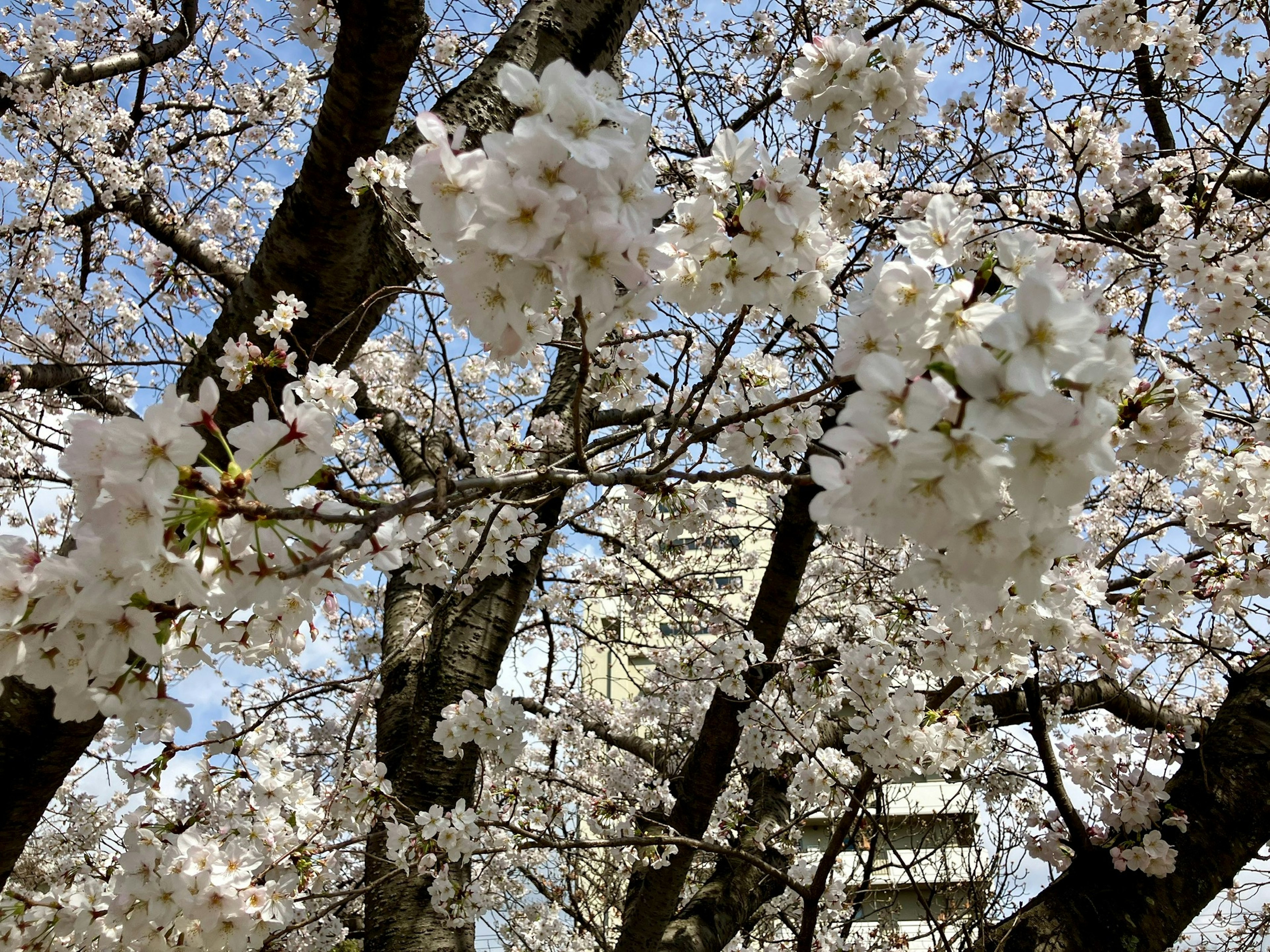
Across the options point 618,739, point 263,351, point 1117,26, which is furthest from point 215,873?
point 1117,26

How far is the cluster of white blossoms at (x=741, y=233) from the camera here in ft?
4.01

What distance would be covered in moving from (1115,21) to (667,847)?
13.1 ft

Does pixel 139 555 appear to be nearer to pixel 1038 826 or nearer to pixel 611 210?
pixel 611 210

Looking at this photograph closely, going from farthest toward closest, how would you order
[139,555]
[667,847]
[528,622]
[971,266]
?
[528,622]
[667,847]
[971,266]
[139,555]

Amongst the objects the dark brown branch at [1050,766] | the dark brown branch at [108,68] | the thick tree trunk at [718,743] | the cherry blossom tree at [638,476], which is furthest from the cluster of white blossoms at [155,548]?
the dark brown branch at [108,68]

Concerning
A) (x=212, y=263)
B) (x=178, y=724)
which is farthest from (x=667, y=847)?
(x=212, y=263)

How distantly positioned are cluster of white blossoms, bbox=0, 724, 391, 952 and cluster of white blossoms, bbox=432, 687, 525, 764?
0.23m

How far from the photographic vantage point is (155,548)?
2.83ft

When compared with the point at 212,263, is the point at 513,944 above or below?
below

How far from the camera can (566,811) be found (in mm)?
3668

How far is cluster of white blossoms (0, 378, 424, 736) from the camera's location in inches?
34.5

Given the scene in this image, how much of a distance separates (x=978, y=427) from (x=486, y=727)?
2.03 m

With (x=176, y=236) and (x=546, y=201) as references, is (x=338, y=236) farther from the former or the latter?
(x=176, y=236)

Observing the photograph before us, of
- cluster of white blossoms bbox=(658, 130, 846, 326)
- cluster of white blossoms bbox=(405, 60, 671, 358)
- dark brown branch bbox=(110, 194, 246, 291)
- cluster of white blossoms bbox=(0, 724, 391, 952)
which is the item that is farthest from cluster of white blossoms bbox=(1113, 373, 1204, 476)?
dark brown branch bbox=(110, 194, 246, 291)
